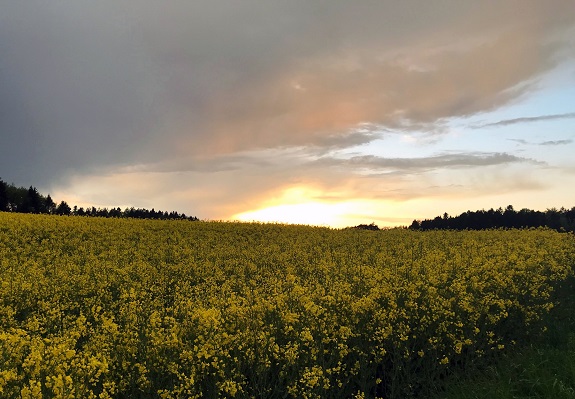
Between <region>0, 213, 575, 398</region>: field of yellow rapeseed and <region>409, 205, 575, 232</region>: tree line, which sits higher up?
<region>409, 205, 575, 232</region>: tree line

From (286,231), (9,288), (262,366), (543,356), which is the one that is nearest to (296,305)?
(262,366)

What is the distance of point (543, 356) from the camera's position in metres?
9.84

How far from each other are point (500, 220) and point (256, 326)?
152 ft

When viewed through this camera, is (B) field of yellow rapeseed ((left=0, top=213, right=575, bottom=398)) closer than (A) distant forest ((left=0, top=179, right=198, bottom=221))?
Yes

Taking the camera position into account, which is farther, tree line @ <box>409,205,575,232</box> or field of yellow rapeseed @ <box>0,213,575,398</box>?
tree line @ <box>409,205,575,232</box>

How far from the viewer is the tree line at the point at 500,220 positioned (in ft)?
156

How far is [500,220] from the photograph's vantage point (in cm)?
4853

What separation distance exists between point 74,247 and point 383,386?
17255mm

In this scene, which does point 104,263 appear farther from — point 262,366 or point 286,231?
point 286,231

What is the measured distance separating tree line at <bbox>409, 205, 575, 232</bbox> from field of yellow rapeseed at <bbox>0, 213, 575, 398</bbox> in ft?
99.5

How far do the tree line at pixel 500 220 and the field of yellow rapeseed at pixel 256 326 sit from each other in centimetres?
3034

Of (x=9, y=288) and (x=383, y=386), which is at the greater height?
(x=9, y=288)

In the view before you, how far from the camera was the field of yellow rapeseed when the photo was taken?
6.73 metres

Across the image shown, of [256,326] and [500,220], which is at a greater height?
[500,220]
